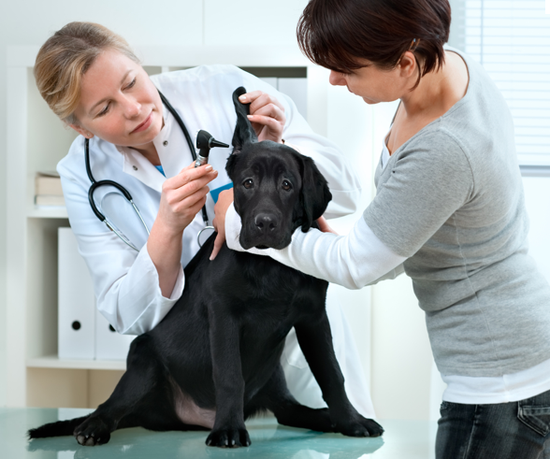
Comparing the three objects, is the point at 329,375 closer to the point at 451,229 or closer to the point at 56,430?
the point at 451,229

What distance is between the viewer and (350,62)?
0.74m

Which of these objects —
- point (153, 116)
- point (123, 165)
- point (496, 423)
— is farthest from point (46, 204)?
point (496, 423)

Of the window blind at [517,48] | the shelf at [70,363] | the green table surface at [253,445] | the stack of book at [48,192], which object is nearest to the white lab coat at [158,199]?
the green table surface at [253,445]

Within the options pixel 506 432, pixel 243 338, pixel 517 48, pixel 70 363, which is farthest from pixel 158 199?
pixel 517 48

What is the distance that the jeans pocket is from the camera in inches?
30.1

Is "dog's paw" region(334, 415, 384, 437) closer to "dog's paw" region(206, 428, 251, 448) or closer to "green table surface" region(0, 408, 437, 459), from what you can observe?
"green table surface" region(0, 408, 437, 459)

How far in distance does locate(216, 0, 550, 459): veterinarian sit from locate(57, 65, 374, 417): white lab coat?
28 centimetres

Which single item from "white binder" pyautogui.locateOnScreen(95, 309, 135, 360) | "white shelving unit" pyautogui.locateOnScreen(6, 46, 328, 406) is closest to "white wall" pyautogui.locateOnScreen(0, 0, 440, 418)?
"white shelving unit" pyautogui.locateOnScreen(6, 46, 328, 406)

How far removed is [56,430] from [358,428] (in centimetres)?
58

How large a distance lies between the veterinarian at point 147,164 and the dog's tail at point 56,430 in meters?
0.20

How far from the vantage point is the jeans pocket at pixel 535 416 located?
765mm

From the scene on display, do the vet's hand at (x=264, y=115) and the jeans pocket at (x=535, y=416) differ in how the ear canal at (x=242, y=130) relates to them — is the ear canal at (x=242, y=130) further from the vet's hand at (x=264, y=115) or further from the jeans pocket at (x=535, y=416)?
the jeans pocket at (x=535, y=416)

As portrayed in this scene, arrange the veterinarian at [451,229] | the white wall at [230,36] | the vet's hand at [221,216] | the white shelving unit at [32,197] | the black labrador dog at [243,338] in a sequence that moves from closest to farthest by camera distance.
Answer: the veterinarian at [451,229] → the black labrador dog at [243,338] → the vet's hand at [221,216] → the white shelving unit at [32,197] → the white wall at [230,36]

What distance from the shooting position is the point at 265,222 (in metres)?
0.80
